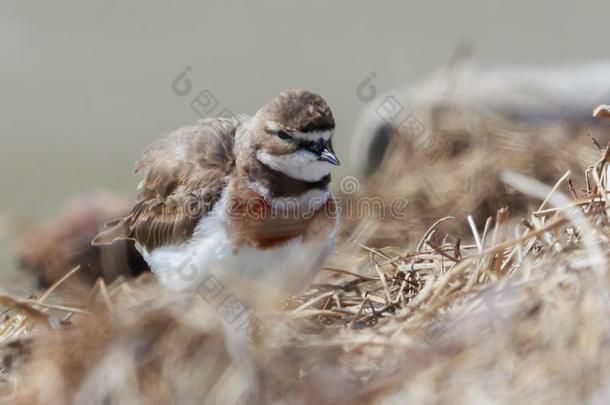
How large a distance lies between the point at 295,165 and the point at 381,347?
5.23 feet

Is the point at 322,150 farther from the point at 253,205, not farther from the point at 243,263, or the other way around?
the point at 243,263

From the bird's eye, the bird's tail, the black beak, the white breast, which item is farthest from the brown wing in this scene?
the black beak

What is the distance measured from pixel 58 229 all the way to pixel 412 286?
7.35 ft

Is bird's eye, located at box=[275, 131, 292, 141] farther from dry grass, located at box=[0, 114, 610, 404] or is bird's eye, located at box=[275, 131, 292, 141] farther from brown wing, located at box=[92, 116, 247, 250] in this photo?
dry grass, located at box=[0, 114, 610, 404]

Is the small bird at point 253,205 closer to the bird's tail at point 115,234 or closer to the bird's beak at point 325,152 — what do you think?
the bird's beak at point 325,152

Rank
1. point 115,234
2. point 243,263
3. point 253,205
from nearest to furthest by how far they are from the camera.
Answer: point 243,263, point 253,205, point 115,234

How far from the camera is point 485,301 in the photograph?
11.0 feet

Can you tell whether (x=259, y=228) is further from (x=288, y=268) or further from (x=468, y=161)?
(x=468, y=161)

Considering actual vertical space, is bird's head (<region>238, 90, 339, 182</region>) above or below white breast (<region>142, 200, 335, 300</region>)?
above

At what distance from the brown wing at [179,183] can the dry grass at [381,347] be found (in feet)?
3.69

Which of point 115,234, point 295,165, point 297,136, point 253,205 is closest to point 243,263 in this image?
point 253,205

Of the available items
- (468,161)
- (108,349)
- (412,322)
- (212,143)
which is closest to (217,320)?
(108,349)

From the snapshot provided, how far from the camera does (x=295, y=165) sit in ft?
15.8

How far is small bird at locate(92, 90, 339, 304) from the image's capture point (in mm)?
4617
